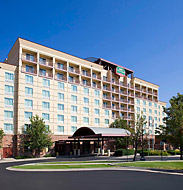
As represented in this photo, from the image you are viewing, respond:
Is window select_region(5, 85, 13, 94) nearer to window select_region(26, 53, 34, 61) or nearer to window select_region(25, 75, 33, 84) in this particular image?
window select_region(25, 75, 33, 84)

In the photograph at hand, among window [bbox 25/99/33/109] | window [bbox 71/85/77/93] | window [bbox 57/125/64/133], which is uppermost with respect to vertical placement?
window [bbox 71/85/77/93]

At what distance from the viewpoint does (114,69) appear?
70.1m

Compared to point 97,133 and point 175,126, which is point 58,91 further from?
point 175,126

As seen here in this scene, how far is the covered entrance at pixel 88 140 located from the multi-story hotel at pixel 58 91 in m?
2.68

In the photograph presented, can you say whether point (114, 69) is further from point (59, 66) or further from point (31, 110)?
point (31, 110)

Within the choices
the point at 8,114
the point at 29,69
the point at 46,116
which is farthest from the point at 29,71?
the point at 46,116

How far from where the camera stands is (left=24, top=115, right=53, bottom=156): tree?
45.1m

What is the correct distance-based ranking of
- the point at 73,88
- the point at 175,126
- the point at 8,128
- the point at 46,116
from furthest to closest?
the point at 73,88, the point at 46,116, the point at 8,128, the point at 175,126

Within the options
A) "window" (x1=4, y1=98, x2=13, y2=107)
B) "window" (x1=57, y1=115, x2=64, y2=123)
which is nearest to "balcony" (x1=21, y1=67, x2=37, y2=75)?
"window" (x1=4, y1=98, x2=13, y2=107)

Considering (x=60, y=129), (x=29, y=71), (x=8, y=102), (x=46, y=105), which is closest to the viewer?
(x=8, y=102)

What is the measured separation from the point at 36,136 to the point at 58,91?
1298 centimetres

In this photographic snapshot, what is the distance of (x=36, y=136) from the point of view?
45.2 metres

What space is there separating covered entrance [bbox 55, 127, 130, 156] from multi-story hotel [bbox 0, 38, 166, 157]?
2684mm

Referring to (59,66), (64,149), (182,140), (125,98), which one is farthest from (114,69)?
(182,140)
